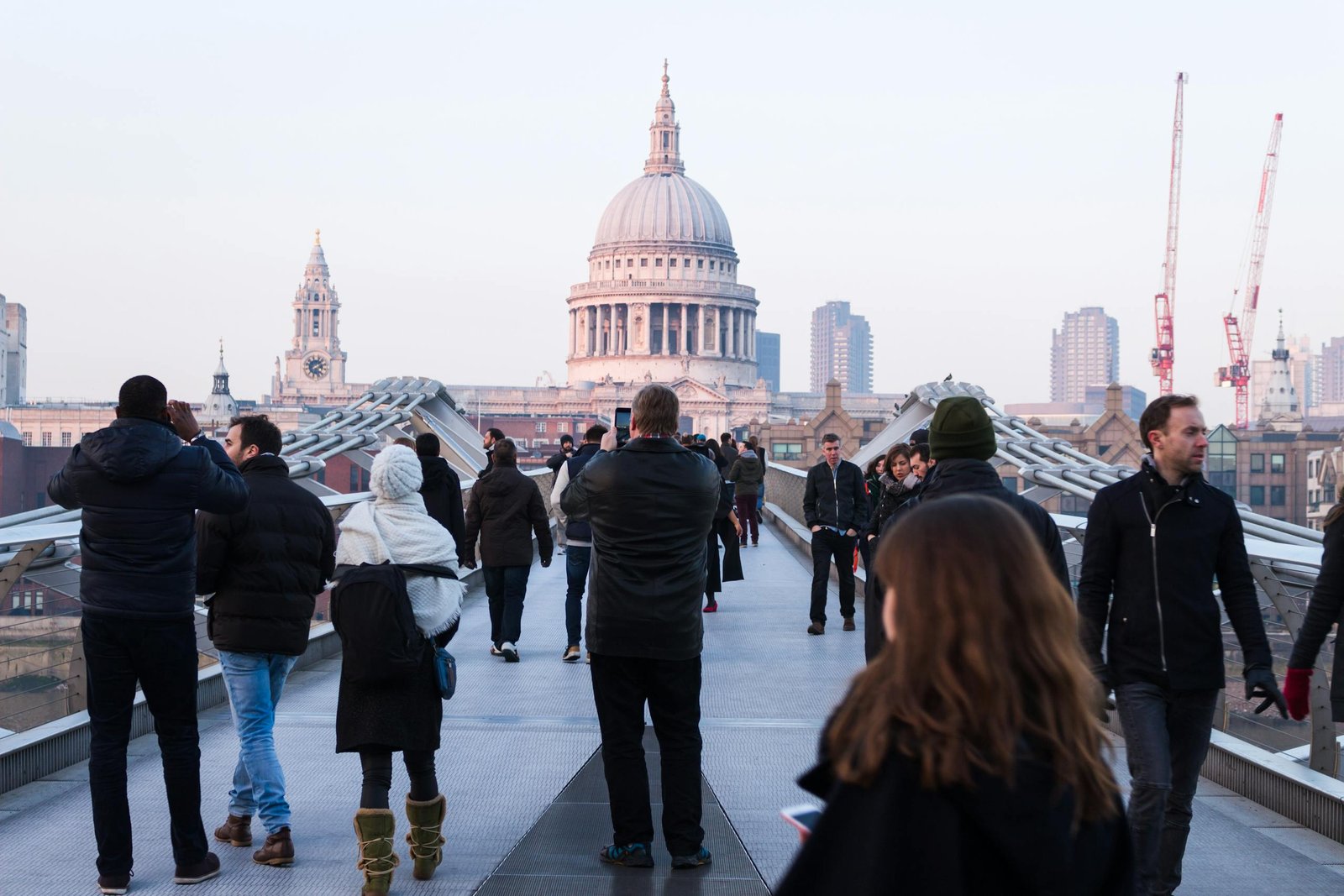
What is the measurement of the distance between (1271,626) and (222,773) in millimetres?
4691

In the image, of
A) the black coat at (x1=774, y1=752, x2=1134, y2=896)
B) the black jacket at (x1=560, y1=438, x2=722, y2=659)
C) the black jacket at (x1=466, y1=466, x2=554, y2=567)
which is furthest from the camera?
the black jacket at (x1=466, y1=466, x2=554, y2=567)

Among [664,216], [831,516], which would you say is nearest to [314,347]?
[664,216]

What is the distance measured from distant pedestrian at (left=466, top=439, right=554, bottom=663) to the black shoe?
214 inches

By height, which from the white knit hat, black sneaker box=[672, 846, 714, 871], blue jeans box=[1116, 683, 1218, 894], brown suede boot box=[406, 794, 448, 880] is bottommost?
black sneaker box=[672, 846, 714, 871]

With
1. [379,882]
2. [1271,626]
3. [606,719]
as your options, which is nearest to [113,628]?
[379,882]

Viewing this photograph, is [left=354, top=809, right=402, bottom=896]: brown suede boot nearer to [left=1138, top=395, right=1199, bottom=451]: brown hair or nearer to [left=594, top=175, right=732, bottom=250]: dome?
Answer: [left=1138, top=395, right=1199, bottom=451]: brown hair

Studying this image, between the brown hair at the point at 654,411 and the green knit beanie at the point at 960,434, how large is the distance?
1.13m

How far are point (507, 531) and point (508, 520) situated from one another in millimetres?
75

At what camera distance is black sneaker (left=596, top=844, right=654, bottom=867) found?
5988 millimetres

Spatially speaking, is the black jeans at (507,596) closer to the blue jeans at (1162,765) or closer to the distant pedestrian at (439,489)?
the distant pedestrian at (439,489)

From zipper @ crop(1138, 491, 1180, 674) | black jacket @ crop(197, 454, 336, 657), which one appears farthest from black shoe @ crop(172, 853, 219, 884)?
zipper @ crop(1138, 491, 1180, 674)

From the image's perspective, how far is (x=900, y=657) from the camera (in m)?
2.46

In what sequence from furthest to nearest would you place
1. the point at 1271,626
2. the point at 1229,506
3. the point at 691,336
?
the point at 691,336, the point at 1271,626, the point at 1229,506

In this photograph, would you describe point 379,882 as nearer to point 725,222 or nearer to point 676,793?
point 676,793
